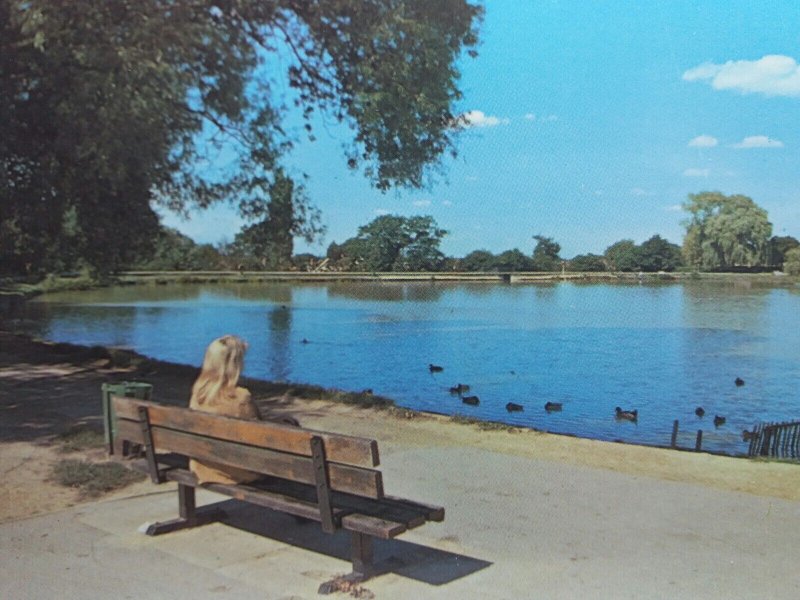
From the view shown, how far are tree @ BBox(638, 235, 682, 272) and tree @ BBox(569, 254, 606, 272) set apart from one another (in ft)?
3.00

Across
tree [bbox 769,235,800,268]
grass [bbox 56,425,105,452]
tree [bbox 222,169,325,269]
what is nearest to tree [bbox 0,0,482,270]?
tree [bbox 222,169,325,269]

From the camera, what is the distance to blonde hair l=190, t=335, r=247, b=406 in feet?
14.6

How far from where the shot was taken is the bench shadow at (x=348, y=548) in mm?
4117

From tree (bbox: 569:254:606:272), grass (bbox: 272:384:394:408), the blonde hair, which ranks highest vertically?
tree (bbox: 569:254:606:272)

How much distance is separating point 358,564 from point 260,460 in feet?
2.43

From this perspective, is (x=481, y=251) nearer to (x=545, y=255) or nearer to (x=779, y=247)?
(x=545, y=255)

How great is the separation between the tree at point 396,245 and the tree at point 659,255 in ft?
16.2

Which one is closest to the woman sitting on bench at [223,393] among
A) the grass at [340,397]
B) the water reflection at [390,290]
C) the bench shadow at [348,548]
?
the bench shadow at [348,548]

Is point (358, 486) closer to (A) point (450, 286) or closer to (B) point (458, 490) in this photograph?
(B) point (458, 490)

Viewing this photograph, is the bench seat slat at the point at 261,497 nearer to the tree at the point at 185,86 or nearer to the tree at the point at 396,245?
the tree at the point at 185,86

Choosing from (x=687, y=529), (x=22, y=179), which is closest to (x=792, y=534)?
(x=687, y=529)

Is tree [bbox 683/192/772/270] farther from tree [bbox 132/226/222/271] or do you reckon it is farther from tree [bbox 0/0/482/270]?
tree [bbox 132/226/222/271]

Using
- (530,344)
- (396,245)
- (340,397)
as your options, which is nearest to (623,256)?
(396,245)

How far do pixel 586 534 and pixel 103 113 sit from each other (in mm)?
8525
